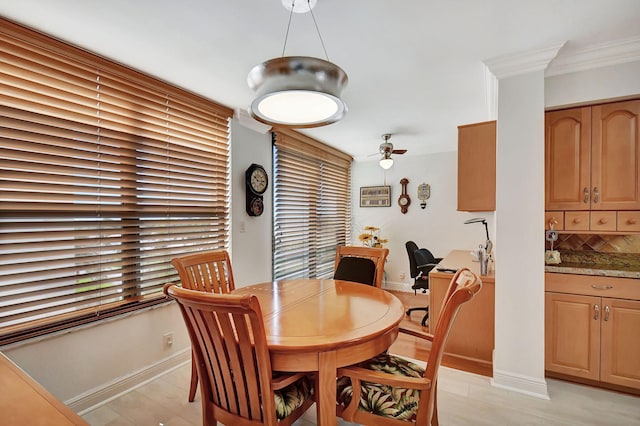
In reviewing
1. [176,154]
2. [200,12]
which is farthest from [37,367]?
[200,12]

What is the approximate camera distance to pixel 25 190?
5.57 ft

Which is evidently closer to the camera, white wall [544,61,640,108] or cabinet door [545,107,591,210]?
white wall [544,61,640,108]

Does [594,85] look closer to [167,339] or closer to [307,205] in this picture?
[307,205]

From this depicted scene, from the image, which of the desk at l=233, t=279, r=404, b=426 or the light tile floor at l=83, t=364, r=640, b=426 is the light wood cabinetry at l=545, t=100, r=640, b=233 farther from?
the desk at l=233, t=279, r=404, b=426

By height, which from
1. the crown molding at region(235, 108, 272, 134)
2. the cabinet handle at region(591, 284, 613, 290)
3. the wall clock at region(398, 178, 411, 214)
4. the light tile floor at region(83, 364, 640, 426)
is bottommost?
the light tile floor at region(83, 364, 640, 426)

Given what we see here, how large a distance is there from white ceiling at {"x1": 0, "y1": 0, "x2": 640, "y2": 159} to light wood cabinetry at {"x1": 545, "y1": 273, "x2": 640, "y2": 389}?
160 cm

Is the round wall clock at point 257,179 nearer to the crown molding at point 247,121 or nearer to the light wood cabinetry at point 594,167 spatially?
the crown molding at point 247,121

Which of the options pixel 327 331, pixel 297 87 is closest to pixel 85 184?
pixel 297 87

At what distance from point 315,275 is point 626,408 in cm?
323

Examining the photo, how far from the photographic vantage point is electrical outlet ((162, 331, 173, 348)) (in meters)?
2.38

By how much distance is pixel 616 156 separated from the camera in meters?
2.08

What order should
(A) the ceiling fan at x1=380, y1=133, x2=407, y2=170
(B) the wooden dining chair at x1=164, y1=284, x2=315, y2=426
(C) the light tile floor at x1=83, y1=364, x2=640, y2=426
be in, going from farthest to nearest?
(A) the ceiling fan at x1=380, y1=133, x2=407, y2=170, (C) the light tile floor at x1=83, y1=364, x2=640, y2=426, (B) the wooden dining chair at x1=164, y1=284, x2=315, y2=426

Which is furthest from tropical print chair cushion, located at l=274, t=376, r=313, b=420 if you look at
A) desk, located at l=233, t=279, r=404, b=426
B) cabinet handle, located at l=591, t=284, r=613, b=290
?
cabinet handle, located at l=591, t=284, r=613, b=290

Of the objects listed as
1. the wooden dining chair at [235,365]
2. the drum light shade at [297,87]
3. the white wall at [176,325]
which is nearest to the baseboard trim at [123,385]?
the white wall at [176,325]
